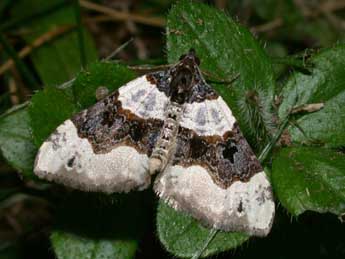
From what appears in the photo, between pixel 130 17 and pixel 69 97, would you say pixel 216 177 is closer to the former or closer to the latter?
pixel 69 97

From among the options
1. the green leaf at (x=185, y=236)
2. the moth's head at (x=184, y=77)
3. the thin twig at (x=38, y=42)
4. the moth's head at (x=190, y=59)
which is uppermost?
the moth's head at (x=190, y=59)

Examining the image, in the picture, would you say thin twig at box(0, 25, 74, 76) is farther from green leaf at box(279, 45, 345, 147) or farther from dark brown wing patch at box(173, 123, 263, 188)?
green leaf at box(279, 45, 345, 147)

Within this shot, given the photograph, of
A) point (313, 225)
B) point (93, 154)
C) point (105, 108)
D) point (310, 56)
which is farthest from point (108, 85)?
point (313, 225)

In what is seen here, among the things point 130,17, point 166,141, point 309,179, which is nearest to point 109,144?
point 166,141

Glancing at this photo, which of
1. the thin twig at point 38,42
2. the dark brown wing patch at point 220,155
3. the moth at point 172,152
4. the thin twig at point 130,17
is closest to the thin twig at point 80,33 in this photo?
the thin twig at point 38,42

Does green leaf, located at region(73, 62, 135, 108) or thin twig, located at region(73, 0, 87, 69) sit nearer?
green leaf, located at region(73, 62, 135, 108)

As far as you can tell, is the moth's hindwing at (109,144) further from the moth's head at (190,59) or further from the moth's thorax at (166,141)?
the moth's head at (190,59)

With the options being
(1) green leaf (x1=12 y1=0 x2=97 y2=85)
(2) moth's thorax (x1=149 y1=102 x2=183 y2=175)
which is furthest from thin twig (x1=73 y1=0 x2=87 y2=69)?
(2) moth's thorax (x1=149 y1=102 x2=183 y2=175)
